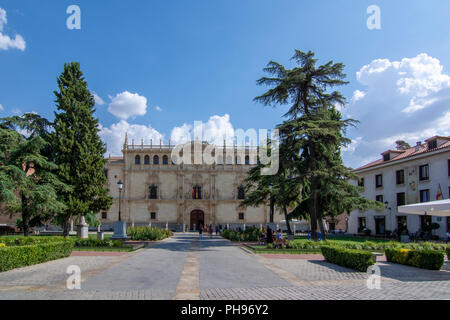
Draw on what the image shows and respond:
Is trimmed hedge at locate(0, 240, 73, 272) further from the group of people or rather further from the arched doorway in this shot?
the arched doorway

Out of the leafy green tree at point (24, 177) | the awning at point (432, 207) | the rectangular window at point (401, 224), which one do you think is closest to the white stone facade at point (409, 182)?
the rectangular window at point (401, 224)

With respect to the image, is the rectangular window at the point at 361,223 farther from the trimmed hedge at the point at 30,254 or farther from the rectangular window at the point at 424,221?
the trimmed hedge at the point at 30,254

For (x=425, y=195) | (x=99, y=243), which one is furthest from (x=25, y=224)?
(x=425, y=195)

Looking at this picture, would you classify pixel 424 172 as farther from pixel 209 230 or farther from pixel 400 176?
pixel 209 230

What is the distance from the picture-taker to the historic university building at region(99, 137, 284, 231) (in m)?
56.3

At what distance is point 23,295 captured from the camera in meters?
8.16

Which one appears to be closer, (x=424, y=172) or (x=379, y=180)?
(x=424, y=172)

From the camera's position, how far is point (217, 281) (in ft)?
33.8

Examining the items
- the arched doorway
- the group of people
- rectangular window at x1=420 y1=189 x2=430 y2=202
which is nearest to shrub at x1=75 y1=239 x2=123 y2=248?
the group of people

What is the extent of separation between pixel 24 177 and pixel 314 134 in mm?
21349

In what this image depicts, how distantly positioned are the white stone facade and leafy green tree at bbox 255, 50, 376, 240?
9265mm

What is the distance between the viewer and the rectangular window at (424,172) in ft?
106
